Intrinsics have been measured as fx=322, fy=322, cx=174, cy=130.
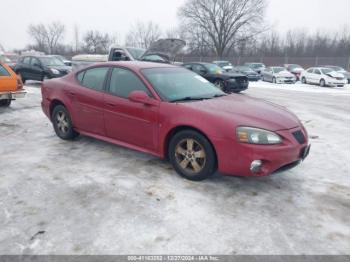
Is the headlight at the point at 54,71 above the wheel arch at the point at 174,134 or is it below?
above

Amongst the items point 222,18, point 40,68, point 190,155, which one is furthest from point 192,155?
point 222,18

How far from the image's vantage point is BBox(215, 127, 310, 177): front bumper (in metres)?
3.76

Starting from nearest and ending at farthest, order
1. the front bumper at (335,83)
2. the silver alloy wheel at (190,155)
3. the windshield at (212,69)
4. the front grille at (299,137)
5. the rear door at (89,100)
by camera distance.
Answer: the front grille at (299,137) < the silver alloy wheel at (190,155) < the rear door at (89,100) < the windshield at (212,69) < the front bumper at (335,83)

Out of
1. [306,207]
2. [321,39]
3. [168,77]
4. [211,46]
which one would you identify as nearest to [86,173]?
[168,77]

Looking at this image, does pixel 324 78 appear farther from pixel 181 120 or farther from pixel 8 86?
pixel 181 120

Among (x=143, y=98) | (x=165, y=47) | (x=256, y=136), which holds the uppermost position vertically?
(x=165, y=47)

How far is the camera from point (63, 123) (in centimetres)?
605

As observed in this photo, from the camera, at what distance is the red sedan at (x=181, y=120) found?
384cm

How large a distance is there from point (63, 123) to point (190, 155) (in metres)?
2.96

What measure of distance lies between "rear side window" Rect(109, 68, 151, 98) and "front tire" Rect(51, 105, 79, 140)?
1.30 meters

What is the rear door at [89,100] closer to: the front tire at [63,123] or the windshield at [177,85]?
the front tire at [63,123]

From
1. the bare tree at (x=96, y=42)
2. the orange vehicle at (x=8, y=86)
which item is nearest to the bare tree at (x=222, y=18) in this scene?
the bare tree at (x=96, y=42)

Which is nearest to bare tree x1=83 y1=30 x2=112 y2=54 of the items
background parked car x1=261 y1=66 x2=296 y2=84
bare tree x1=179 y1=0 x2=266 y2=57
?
bare tree x1=179 y1=0 x2=266 y2=57

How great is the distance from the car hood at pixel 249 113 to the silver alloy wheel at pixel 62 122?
2.72 m
